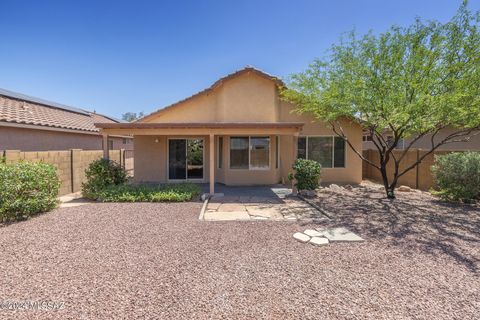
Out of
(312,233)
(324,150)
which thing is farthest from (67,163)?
(324,150)

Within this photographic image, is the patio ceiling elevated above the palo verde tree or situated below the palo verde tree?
below

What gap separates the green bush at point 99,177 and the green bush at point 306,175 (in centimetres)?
770

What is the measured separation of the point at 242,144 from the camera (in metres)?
12.2

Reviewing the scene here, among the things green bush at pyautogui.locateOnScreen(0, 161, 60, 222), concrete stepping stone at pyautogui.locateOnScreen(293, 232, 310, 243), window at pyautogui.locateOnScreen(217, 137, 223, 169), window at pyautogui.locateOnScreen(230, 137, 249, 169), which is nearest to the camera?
concrete stepping stone at pyautogui.locateOnScreen(293, 232, 310, 243)

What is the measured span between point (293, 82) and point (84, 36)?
420 inches

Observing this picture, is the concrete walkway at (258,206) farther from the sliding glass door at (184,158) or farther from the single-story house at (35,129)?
the single-story house at (35,129)

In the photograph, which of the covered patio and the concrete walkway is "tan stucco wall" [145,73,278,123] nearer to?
the covered patio

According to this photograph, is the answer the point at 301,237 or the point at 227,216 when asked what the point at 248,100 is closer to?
the point at 227,216

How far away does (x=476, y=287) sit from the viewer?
3557 mm

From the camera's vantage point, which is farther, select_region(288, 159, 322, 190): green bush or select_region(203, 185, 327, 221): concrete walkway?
select_region(288, 159, 322, 190): green bush

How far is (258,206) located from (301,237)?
3069mm

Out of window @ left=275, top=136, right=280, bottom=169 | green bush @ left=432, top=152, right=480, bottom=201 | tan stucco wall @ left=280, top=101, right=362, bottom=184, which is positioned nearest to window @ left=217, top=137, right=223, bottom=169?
window @ left=275, top=136, right=280, bottom=169

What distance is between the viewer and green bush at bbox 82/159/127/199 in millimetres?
9250

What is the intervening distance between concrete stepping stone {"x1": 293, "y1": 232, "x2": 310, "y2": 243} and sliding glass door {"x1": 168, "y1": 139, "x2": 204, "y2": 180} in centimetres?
845
